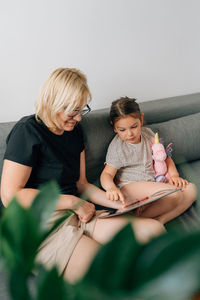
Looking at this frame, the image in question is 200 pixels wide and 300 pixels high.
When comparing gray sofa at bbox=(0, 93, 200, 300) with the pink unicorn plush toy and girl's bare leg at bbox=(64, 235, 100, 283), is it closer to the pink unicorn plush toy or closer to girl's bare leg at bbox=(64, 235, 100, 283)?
the pink unicorn plush toy

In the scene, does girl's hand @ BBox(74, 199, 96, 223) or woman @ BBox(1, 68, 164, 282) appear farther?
girl's hand @ BBox(74, 199, 96, 223)

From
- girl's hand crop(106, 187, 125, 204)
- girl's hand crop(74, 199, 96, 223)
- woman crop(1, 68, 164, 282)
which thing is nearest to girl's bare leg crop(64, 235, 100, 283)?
woman crop(1, 68, 164, 282)

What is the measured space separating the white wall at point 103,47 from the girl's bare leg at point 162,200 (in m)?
0.68

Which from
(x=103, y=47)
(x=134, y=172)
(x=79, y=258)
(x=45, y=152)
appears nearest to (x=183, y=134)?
(x=134, y=172)

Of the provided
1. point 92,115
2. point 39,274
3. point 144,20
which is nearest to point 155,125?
point 92,115

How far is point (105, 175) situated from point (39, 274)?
129 centimetres

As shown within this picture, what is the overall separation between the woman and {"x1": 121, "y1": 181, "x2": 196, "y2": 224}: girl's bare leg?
0.22 metres

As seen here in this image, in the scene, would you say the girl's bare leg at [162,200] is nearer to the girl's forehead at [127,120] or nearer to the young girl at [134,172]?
the young girl at [134,172]

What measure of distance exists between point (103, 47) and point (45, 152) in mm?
898

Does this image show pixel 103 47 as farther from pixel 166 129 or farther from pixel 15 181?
pixel 15 181

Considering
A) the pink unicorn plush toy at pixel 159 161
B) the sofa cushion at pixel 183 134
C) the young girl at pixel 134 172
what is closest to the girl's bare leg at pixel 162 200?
the young girl at pixel 134 172

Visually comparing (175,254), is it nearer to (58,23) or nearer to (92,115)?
(92,115)

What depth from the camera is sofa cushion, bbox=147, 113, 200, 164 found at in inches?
71.7

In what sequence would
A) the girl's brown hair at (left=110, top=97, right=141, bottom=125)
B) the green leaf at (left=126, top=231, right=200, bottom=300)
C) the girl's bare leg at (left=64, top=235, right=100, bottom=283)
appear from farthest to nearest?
1. the girl's brown hair at (left=110, top=97, right=141, bottom=125)
2. the girl's bare leg at (left=64, top=235, right=100, bottom=283)
3. the green leaf at (left=126, top=231, right=200, bottom=300)
